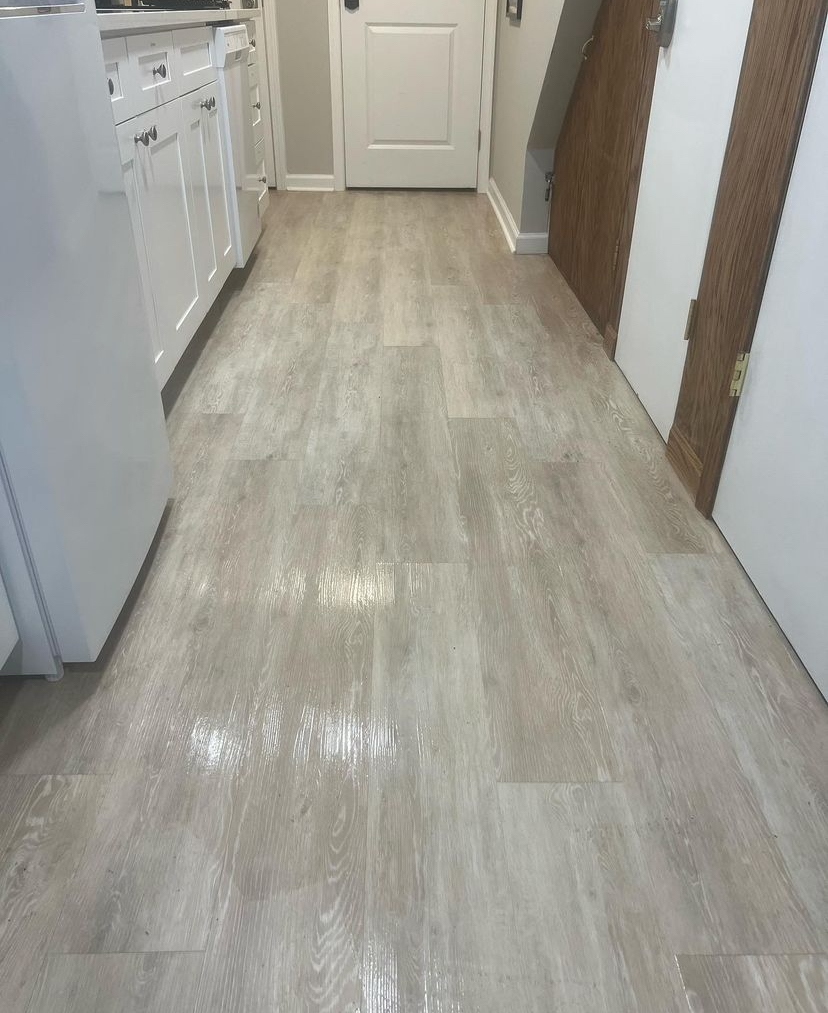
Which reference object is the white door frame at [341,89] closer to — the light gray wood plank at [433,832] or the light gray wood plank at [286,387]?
the light gray wood plank at [286,387]

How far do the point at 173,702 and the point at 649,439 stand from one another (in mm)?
1363

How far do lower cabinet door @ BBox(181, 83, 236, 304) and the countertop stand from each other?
192 millimetres

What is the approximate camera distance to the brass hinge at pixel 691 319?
73.2 inches

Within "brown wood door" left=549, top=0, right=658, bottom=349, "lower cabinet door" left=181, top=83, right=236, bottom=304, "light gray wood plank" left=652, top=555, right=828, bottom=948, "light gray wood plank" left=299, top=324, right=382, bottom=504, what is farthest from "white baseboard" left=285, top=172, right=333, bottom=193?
"light gray wood plank" left=652, top=555, right=828, bottom=948

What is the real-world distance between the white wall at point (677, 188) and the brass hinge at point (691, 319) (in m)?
0.03

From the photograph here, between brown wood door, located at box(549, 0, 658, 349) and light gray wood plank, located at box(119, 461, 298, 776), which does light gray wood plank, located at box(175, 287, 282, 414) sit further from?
brown wood door, located at box(549, 0, 658, 349)

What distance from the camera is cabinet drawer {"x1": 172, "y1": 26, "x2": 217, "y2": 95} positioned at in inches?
88.4

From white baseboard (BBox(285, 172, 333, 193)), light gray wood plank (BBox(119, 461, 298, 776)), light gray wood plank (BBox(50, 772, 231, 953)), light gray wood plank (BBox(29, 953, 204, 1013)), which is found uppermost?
white baseboard (BBox(285, 172, 333, 193))

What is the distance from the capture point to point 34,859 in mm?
1083

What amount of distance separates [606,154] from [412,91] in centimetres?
219

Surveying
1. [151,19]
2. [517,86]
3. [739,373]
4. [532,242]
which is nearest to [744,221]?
[739,373]

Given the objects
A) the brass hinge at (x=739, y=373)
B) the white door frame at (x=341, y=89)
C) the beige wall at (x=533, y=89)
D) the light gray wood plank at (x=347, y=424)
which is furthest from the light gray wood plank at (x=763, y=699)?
the white door frame at (x=341, y=89)

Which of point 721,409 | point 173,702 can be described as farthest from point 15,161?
point 721,409

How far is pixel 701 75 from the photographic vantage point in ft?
5.96
